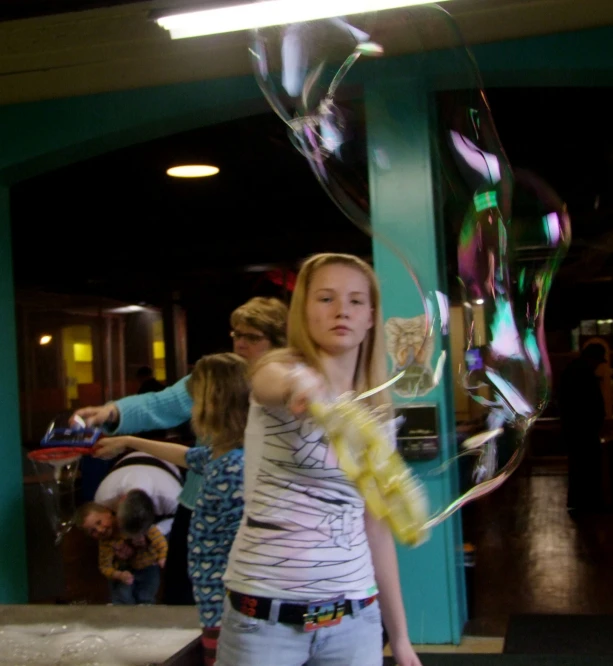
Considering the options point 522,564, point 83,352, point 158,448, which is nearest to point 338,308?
point 158,448

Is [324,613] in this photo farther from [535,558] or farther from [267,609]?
[535,558]

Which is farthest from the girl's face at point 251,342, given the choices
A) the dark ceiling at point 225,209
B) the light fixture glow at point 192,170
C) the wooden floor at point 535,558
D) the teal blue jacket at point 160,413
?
the light fixture glow at point 192,170

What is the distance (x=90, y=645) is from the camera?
284 cm

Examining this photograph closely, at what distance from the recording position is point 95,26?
138 inches

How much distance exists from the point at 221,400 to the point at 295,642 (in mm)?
1140

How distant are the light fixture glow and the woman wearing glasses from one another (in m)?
2.89

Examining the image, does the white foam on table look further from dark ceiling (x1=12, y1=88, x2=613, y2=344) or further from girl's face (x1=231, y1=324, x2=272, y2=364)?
dark ceiling (x1=12, y1=88, x2=613, y2=344)

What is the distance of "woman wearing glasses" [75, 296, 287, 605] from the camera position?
245 cm

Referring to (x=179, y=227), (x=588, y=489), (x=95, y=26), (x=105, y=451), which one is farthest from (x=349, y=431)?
(x=588, y=489)

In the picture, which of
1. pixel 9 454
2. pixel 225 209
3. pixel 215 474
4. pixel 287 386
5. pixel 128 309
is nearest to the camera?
pixel 287 386

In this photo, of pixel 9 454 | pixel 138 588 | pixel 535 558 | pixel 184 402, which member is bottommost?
pixel 535 558

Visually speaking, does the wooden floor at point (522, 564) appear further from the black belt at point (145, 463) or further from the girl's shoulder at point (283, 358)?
the girl's shoulder at point (283, 358)

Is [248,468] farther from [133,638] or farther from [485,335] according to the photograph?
[133,638]

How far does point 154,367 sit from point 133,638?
7020mm
